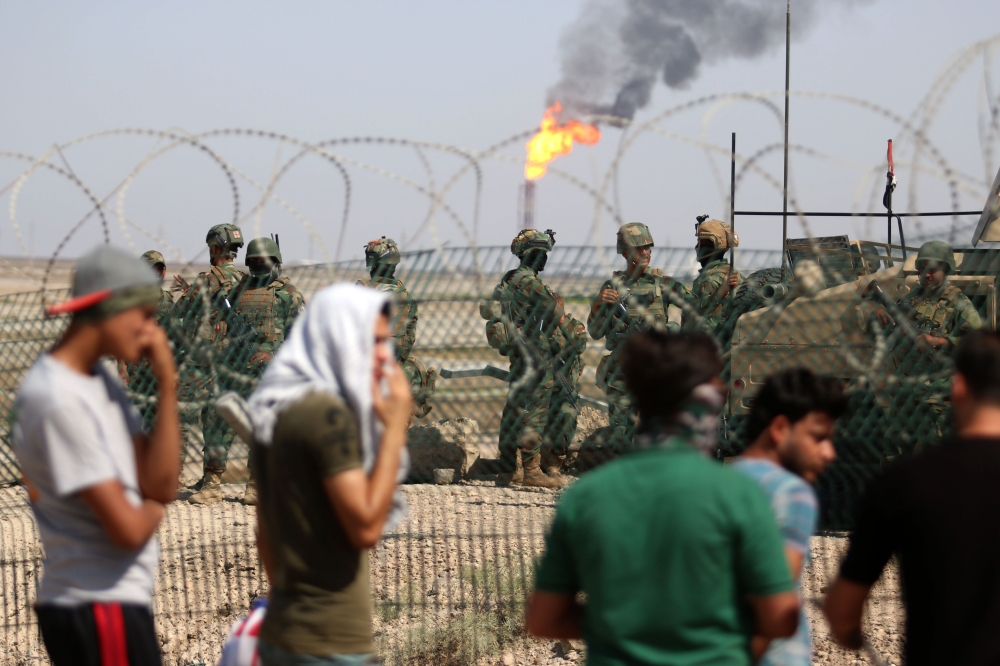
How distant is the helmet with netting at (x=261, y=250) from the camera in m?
7.53

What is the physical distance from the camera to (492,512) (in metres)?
5.63

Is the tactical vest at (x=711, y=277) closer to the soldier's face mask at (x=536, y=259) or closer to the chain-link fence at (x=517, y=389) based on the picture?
the chain-link fence at (x=517, y=389)

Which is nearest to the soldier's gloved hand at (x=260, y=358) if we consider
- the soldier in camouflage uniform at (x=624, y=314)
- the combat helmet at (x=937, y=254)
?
the soldier in camouflage uniform at (x=624, y=314)

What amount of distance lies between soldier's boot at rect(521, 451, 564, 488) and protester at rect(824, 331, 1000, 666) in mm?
3521

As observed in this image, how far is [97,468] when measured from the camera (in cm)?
221

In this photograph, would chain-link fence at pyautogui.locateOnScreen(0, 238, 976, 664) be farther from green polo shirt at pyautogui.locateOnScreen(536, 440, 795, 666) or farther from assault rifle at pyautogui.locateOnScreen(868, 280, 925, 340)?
green polo shirt at pyautogui.locateOnScreen(536, 440, 795, 666)

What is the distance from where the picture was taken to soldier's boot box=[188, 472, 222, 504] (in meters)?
7.31

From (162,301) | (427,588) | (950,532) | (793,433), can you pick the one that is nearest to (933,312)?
(427,588)

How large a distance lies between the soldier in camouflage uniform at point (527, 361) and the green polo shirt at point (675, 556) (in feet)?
9.50

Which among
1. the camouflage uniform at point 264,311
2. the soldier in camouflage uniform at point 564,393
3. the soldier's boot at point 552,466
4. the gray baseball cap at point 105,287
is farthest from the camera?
the camouflage uniform at point 264,311

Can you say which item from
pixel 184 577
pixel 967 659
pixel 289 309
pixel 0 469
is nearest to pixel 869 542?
pixel 967 659

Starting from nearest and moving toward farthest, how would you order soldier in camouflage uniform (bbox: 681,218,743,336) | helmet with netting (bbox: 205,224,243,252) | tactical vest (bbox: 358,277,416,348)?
tactical vest (bbox: 358,277,416,348) → soldier in camouflage uniform (bbox: 681,218,743,336) → helmet with netting (bbox: 205,224,243,252)

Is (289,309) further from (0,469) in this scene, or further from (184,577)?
(0,469)

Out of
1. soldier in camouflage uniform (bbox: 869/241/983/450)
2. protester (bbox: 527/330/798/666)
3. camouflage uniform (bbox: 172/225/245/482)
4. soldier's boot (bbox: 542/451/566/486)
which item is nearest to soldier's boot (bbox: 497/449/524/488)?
soldier's boot (bbox: 542/451/566/486)
